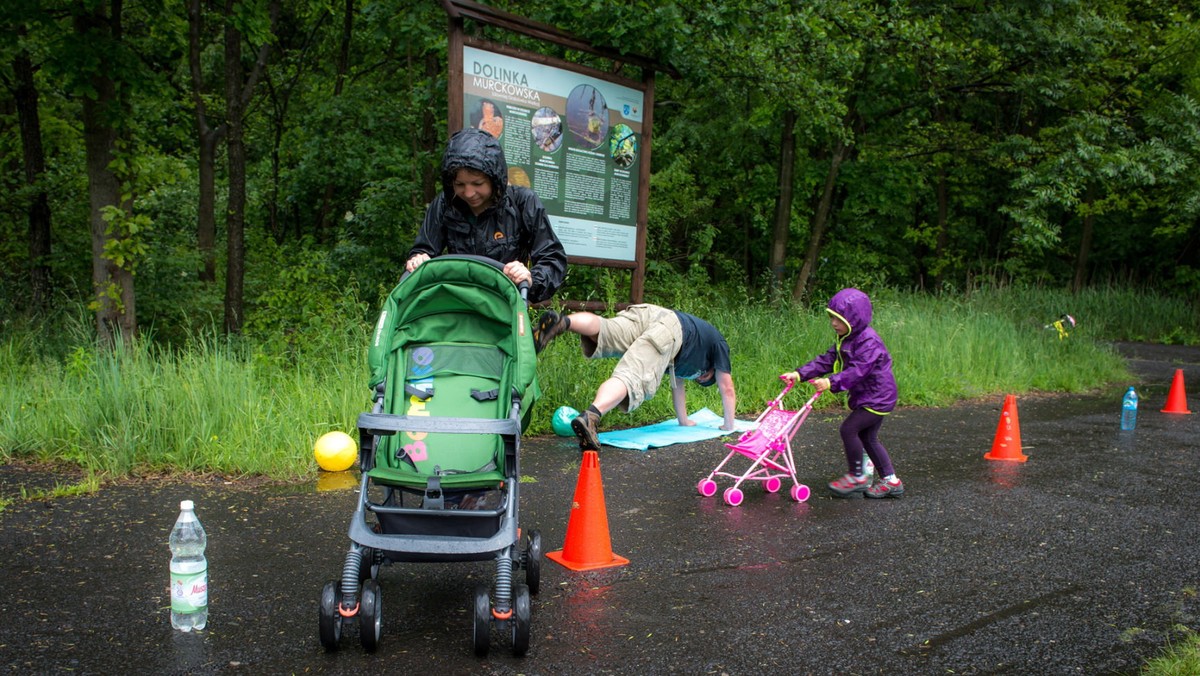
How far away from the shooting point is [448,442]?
412cm

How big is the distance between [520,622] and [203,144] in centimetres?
1326

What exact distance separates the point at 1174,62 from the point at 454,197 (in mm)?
20733

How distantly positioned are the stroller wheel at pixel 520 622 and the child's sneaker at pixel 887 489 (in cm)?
363

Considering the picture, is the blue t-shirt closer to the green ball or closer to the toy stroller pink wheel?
the green ball

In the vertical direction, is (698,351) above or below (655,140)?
below

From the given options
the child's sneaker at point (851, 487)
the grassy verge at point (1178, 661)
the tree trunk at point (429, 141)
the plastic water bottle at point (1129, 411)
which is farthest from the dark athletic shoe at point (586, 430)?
the tree trunk at point (429, 141)

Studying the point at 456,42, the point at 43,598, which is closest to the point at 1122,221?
the point at 456,42

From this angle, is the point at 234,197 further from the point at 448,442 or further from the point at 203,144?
the point at 448,442

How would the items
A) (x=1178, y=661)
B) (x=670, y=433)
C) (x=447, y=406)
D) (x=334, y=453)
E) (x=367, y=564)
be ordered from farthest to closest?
(x=670, y=433) < (x=334, y=453) < (x=447, y=406) < (x=367, y=564) < (x=1178, y=661)

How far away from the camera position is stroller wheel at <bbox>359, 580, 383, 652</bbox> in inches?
131

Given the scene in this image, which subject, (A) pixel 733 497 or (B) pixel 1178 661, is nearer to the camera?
(B) pixel 1178 661

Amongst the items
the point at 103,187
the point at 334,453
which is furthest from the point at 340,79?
the point at 334,453

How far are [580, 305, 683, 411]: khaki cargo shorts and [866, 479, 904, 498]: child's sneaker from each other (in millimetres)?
1902

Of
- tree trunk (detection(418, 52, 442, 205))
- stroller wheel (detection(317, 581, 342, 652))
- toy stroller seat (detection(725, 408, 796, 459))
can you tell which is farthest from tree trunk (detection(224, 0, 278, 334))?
stroller wheel (detection(317, 581, 342, 652))
